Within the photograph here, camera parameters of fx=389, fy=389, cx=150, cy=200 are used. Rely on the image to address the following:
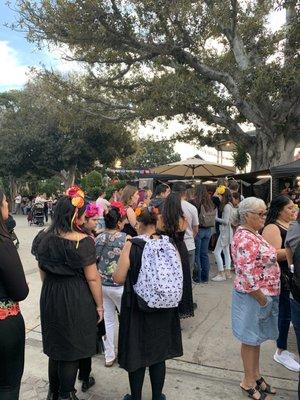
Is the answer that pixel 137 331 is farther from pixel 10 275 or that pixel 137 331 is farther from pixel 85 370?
pixel 10 275

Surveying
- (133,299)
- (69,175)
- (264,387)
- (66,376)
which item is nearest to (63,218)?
(133,299)

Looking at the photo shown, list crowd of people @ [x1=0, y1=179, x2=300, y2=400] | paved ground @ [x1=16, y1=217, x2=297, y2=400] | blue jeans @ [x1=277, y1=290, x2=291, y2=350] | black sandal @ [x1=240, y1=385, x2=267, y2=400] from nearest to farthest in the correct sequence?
crowd of people @ [x1=0, y1=179, x2=300, y2=400] < black sandal @ [x1=240, y1=385, x2=267, y2=400] < paved ground @ [x1=16, y1=217, x2=297, y2=400] < blue jeans @ [x1=277, y1=290, x2=291, y2=350]

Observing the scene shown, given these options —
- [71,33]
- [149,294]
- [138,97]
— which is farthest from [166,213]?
[138,97]

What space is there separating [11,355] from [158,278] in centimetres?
105

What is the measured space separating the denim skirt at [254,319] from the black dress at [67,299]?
1207 mm

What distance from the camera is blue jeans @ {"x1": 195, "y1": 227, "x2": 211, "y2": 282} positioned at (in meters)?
6.69

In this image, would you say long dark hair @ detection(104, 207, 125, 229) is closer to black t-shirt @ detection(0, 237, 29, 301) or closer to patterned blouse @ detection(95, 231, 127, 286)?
patterned blouse @ detection(95, 231, 127, 286)

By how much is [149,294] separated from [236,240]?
87cm

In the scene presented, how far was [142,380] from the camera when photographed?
9.77 feet

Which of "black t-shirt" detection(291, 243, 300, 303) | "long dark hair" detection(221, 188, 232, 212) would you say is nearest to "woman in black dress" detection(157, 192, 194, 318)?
"black t-shirt" detection(291, 243, 300, 303)

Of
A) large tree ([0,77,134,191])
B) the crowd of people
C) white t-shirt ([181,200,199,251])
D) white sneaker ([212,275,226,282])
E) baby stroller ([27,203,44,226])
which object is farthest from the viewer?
large tree ([0,77,134,191])

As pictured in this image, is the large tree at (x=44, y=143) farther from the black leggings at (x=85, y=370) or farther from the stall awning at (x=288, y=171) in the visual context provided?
the black leggings at (x=85, y=370)

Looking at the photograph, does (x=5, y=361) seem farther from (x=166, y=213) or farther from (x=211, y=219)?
(x=211, y=219)

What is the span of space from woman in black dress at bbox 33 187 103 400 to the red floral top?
1123 mm
